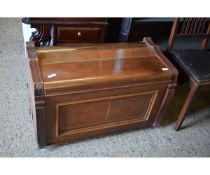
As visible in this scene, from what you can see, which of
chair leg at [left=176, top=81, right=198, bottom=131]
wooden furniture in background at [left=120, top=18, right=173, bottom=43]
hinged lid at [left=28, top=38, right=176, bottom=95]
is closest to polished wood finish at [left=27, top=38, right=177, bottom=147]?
hinged lid at [left=28, top=38, right=176, bottom=95]

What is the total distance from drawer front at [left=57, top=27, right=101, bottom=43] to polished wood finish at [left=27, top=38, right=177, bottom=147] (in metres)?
0.19

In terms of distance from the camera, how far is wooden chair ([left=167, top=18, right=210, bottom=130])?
1.27m

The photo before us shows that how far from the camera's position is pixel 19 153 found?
4.02 feet

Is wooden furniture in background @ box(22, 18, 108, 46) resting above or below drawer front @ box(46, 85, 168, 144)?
above

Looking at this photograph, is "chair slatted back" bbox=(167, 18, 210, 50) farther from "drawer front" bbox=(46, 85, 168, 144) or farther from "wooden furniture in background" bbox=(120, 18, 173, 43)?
"drawer front" bbox=(46, 85, 168, 144)

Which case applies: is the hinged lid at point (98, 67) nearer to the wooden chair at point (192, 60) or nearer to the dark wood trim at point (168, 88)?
the dark wood trim at point (168, 88)

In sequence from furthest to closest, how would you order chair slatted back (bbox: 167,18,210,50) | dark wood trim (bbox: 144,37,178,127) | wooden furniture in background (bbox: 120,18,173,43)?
1. wooden furniture in background (bbox: 120,18,173,43)
2. chair slatted back (bbox: 167,18,210,50)
3. dark wood trim (bbox: 144,37,178,127)

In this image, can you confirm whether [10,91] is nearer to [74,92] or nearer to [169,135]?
[74,92]

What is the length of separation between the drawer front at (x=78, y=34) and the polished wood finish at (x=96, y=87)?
0.19 m

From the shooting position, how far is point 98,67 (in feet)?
3.63

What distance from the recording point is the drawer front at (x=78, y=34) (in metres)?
1.35

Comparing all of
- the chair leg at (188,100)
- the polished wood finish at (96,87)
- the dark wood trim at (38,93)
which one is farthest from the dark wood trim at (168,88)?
the dark wood trim at (38,93)
